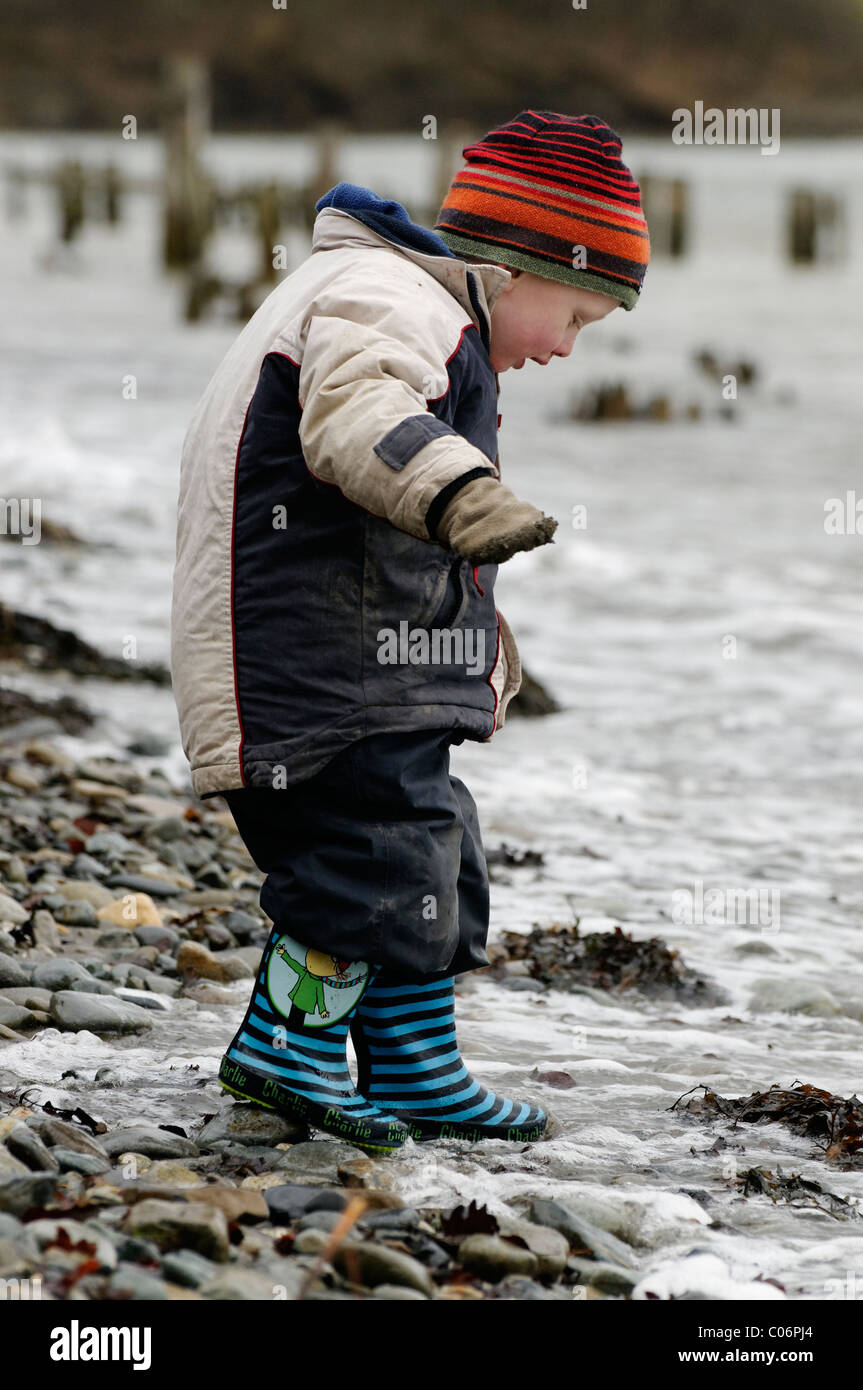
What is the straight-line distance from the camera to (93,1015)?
133 inches

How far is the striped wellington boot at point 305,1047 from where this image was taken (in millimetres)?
2801

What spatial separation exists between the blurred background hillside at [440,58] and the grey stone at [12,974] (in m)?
112

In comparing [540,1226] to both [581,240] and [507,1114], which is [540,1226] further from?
[581,240]

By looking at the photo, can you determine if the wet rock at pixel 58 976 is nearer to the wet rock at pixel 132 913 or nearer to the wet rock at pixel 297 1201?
the wet rock at pixel 132 913

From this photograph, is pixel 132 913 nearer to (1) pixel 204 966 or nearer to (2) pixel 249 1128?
(1) pixel 204 966

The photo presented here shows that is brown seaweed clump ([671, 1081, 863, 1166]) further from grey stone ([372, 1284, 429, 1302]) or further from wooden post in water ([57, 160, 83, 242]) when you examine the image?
wooden post in water ([57, 160, 83, 242])

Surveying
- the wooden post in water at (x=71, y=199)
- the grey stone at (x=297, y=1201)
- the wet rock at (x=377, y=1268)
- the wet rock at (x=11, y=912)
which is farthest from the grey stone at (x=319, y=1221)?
the wooden post in water at (x=71, y=199)

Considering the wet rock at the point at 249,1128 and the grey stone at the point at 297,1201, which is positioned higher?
the wet rock at the point at 249,1128

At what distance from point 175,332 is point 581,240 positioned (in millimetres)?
20176

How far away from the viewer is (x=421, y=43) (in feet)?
377

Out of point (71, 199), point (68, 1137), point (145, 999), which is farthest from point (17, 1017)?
point (71, 199)

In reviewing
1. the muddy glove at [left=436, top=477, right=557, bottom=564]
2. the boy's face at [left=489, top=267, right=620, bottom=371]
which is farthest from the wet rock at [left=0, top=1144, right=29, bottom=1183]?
the boy's face at [left=489, top=267, right=620, bottom=371]

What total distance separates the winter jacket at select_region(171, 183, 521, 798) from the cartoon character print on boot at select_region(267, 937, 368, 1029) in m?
0.32
